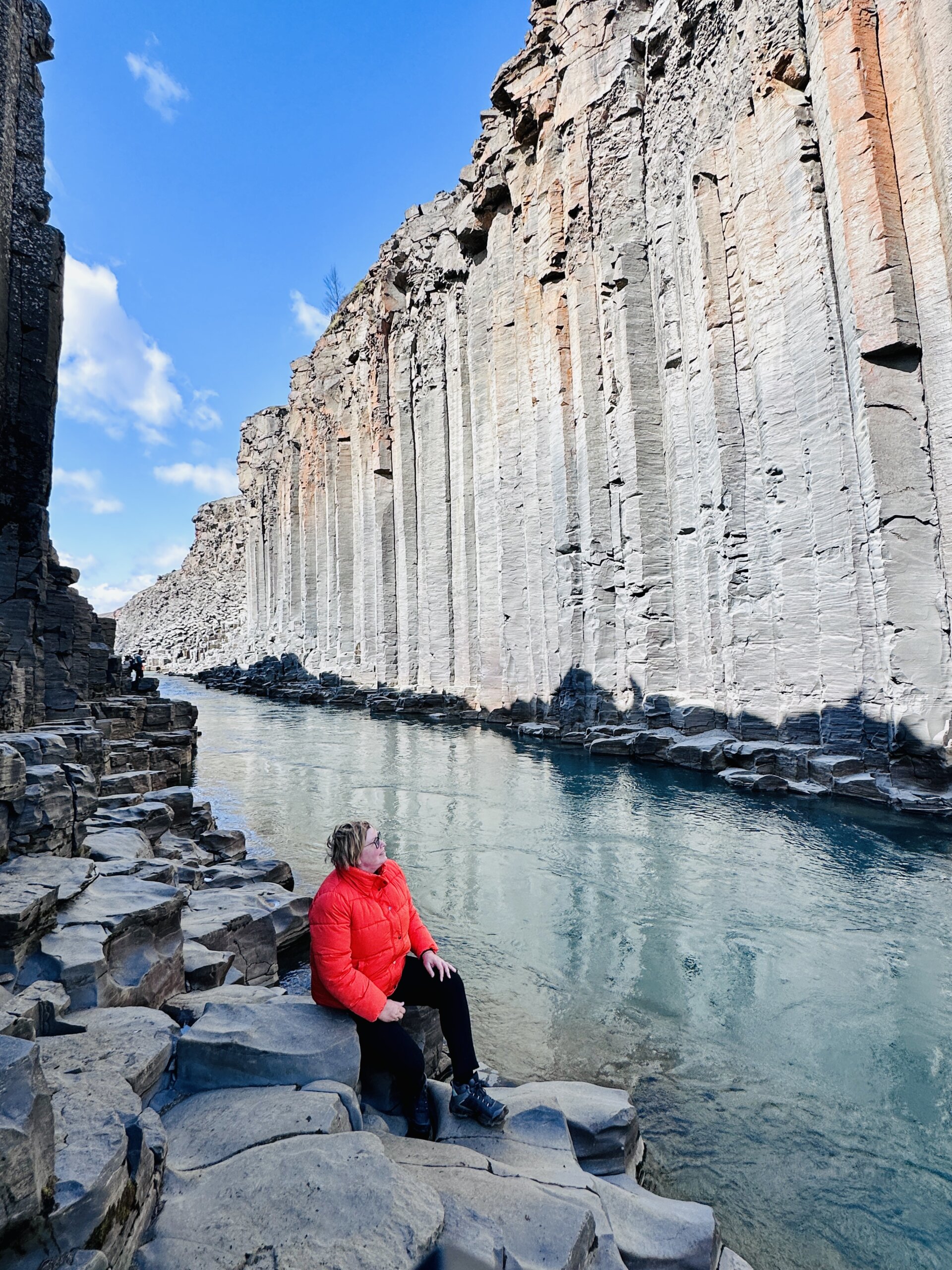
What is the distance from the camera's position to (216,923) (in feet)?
13.9

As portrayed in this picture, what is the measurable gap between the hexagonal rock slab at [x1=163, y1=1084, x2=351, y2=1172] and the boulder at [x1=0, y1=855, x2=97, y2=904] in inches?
68.7

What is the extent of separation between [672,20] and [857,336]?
10.2m

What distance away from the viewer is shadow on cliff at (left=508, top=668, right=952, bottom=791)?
8.62 meters

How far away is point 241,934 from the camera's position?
14.2ft

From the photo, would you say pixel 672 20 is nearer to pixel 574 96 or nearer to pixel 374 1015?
pixel 574 96

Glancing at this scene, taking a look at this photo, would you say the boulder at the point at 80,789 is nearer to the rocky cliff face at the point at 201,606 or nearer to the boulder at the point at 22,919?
the boulder at the point at 22,919

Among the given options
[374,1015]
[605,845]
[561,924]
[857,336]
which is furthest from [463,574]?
[374,1015]

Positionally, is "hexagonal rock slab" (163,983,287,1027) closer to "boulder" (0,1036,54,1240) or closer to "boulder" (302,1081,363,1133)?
"boulder" (302,1081,363,1133)

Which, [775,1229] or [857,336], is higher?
[857,336]

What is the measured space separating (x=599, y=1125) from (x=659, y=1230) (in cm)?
46

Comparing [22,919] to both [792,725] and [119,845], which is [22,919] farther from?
[792,725]

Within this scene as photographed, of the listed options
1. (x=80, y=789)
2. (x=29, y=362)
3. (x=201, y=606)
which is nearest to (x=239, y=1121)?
(x=80, y=789)

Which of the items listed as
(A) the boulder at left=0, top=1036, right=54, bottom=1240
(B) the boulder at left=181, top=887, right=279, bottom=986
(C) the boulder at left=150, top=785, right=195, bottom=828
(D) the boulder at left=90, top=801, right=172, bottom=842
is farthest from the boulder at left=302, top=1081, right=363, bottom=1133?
(C) the boulder at left=150, top=785, right=195, bottom=828

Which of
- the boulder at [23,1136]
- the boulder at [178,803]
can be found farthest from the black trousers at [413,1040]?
the boulder at [178,803]
